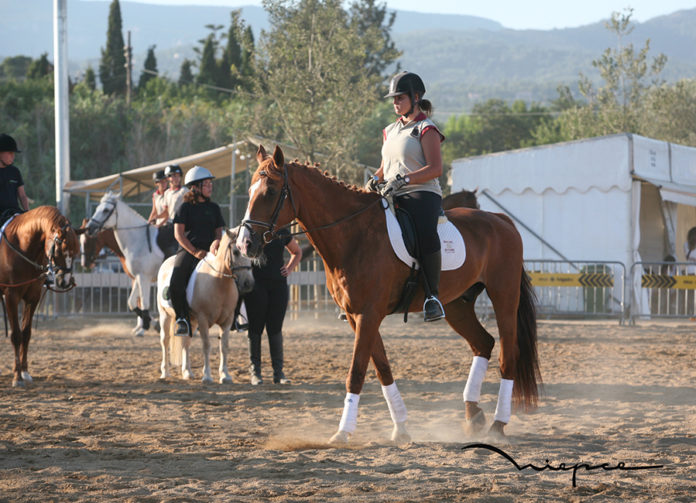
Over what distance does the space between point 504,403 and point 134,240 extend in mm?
9749

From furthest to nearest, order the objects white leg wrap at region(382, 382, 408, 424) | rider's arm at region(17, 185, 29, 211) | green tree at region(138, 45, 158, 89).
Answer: green tree at region(138, 45, 158, 89)
rider's arm at region(17, 185, 29, 211)
white leg wrap at region(382, 382, 408, 424)

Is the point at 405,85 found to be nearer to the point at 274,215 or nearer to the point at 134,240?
the point at 274,215

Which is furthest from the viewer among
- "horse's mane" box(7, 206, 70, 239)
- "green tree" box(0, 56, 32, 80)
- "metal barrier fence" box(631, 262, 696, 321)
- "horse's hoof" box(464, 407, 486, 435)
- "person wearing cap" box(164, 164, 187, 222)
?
"green tree" box(0, 56, 32, 80)

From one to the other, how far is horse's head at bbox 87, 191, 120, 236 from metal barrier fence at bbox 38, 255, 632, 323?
16.6ft

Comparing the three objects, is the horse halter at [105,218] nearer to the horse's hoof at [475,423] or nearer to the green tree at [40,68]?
the horse's hoof at [475,423]

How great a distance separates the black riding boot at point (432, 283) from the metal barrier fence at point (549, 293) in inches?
492

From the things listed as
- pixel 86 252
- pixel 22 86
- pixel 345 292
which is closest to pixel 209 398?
pixel 345 292

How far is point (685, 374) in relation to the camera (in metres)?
10.7

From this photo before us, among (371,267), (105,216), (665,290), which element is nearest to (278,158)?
(371,267)

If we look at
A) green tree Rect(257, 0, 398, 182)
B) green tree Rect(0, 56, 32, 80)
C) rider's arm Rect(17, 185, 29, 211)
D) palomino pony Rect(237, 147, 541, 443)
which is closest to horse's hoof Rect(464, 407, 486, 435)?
palomino pony Rect(237, 147, 541, 443)

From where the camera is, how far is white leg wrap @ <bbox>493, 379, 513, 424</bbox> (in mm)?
6848

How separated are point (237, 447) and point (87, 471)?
1218 mm

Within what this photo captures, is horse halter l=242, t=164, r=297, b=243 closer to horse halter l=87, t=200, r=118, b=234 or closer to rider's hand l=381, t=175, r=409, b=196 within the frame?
rider's hand l=381, t=175, r=409, b=196

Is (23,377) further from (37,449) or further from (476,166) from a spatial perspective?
(476,166)
